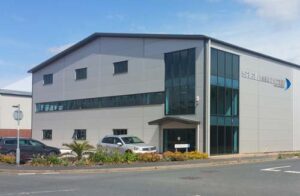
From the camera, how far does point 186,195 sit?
39.9ft

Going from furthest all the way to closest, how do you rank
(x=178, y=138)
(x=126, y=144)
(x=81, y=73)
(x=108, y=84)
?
(x=81, y=73)
(x=108, y=84)
(x=178, y=138)
(x=126, y=144)

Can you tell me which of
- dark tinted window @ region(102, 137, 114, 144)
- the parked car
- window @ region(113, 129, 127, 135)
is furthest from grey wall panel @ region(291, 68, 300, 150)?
dark tinted window @ region(102, 137, 114, 144)

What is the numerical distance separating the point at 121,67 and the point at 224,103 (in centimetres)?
1038

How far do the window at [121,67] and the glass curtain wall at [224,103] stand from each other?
358 inches

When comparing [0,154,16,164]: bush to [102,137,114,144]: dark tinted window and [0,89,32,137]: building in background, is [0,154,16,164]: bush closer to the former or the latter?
[102,137,114,144]: dark tinted window

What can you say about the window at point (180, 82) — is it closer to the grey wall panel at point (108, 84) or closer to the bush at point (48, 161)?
the grey wall panel at point (108, 84)

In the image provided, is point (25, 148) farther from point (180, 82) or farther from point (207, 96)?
Result: point (207, 96)

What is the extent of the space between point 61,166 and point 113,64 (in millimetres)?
19635

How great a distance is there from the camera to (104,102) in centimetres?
4175

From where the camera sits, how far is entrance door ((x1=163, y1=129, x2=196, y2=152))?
3331 cm

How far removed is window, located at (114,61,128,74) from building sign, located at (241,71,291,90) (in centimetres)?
1008

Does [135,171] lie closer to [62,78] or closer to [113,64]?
[113,64]

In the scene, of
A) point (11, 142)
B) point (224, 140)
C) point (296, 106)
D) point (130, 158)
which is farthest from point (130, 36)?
point (296, 106)

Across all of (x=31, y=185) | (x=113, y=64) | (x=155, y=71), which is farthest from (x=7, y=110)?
(x=31, y=185)
